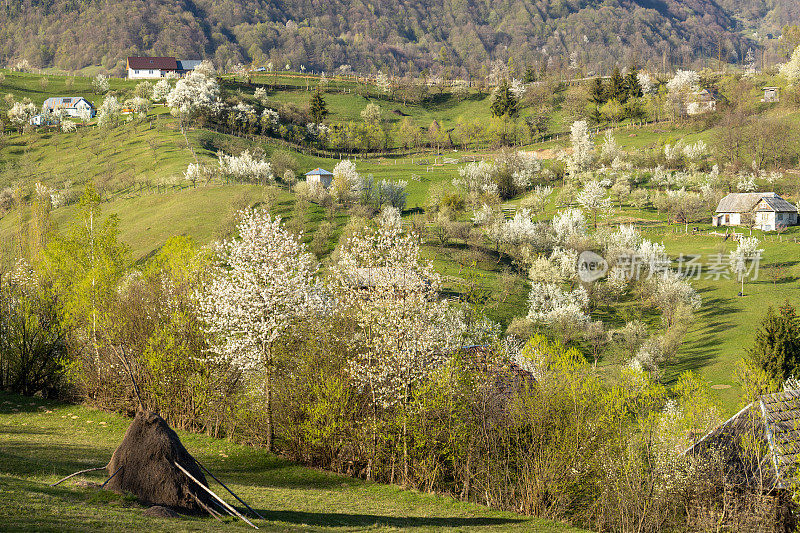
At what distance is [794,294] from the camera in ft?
201

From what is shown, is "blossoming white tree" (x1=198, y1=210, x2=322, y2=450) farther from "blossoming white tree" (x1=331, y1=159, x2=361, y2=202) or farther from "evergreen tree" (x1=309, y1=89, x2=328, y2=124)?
"evergreen tree" (x1=309, y1=89, x2=328, y2=124)

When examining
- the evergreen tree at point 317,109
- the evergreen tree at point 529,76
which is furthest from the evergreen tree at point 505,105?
the evergreen tree at point 529,76

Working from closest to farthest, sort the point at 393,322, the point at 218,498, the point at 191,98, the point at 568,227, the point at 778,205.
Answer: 1. the point at 218,498
2. the point at 393,322
3. the point at 568,227
4. the point at 778,205
5. the point at 191,98

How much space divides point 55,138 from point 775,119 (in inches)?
5483

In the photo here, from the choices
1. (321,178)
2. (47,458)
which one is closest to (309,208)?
(321,178)

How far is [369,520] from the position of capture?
18156 millimetres

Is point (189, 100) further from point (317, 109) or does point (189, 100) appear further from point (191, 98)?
point (317, 109)

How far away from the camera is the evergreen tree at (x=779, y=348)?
42.0m

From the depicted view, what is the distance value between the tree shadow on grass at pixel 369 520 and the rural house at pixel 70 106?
141 metres

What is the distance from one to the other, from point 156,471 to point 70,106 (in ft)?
497

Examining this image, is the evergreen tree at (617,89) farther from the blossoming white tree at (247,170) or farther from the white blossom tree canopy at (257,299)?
the white blossom tree canopy at (257,299)

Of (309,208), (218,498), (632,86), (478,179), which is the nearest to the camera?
(218,498)

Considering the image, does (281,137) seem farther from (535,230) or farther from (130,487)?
(130,487)

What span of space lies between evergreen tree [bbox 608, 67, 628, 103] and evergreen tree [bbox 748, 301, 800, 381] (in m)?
110
